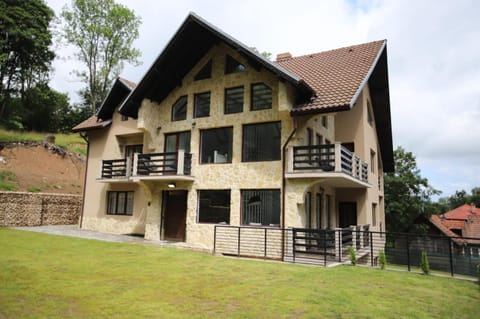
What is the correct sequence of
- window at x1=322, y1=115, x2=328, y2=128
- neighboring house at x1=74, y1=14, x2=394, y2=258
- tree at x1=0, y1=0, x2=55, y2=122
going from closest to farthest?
1. neighboring house at x1=74, y1=14, x2=394, y2=258
2. window at x1=322, y1=115, x2=328, y2=128
3. tree at x1=0, y1=0, x2=55, y2=122

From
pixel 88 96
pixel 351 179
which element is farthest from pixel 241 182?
pixel 88 96

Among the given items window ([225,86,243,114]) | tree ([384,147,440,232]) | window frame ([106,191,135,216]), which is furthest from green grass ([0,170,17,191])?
tree ([384,147,440,232])

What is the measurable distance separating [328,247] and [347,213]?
7.51 meters

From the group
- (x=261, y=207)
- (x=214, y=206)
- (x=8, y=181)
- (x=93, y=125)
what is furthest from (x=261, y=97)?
(x=8, y=181)

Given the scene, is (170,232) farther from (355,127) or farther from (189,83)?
(355,127)

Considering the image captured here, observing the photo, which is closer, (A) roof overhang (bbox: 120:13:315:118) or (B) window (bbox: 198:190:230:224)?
(B) window (bbox: 198:190:230:224)

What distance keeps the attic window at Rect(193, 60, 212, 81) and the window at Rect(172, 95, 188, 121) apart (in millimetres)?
1236

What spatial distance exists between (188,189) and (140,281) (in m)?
8.36

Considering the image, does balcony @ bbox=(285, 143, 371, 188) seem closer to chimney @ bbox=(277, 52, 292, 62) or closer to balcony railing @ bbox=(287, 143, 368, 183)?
balcony railing @ bbox=(287, 143, 368, 183)

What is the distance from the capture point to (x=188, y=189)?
54.3 ft

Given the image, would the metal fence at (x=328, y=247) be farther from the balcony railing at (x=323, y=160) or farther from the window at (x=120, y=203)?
the window at (x=120, y=203)

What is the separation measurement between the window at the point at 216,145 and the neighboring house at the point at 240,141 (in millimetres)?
51

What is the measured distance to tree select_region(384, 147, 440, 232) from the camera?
111ft

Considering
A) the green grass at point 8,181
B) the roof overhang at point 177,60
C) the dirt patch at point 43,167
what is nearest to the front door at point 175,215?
the roof overhang at point 177,60
